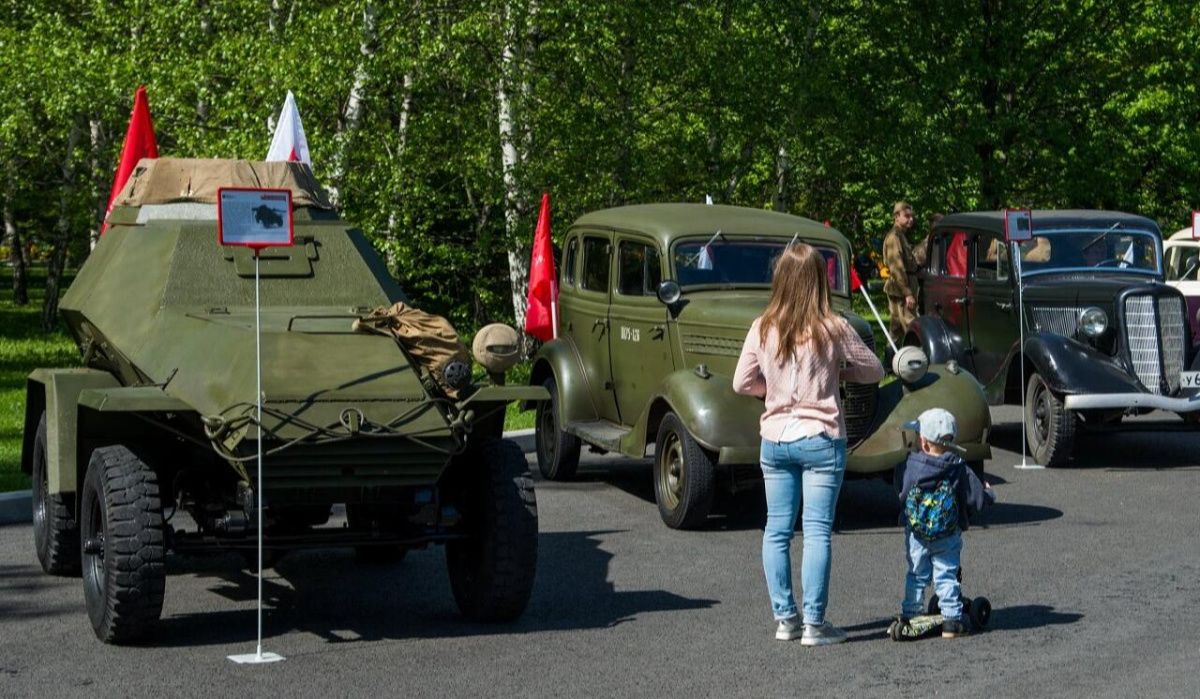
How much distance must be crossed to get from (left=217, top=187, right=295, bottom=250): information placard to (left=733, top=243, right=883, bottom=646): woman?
88.7 inches

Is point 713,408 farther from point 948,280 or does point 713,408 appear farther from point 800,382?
point 948,280

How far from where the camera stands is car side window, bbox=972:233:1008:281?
15.9 metres

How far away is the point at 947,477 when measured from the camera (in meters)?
8.33

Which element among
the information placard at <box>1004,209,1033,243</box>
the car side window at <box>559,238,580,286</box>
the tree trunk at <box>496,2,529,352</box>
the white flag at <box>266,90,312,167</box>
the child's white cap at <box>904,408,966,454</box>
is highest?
the tree trunk at <box>496,2,529,352</box>

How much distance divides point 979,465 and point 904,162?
613 inches

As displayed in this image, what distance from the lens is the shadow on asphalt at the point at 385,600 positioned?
8.59m

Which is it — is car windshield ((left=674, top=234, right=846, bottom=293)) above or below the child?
above

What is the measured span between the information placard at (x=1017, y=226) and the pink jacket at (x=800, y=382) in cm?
726

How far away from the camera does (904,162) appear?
26.9m

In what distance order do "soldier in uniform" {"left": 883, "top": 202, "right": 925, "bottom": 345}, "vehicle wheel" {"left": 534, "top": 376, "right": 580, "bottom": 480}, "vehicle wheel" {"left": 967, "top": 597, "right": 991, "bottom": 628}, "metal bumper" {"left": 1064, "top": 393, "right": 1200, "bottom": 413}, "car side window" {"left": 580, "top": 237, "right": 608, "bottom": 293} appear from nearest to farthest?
1. "vehicle wheel" {"left": 967, "top": 597, "right": 991, "bottom": 628}
2. "car side window" {"left": 580, "top": 237, "right": 608, "bottom": 293}
3. "vehicle wheel" {"left": 534, "top": 376, "right": 580, "bottom": 480}
4. "metal bumper" {"left": 1064, "top": 393, "right": 1200, "bottom": 413}
5. "soldier in uniform" {"left": 883, "top": 202, "right": 925, "bottom": 345}

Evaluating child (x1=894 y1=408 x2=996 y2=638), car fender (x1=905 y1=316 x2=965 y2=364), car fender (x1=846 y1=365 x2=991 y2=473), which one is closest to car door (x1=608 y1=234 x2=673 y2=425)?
car fender (x1=846 y1=365 x2=991 y2=473)

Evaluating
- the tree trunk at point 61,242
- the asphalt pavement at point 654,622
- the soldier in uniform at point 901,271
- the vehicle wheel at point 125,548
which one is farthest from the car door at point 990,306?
the tree trunk at point 61,242

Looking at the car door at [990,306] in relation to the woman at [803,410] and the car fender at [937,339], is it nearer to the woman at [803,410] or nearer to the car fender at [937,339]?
the car fender at [937,339]

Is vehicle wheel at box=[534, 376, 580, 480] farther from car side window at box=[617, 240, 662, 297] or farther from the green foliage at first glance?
the green foliage
